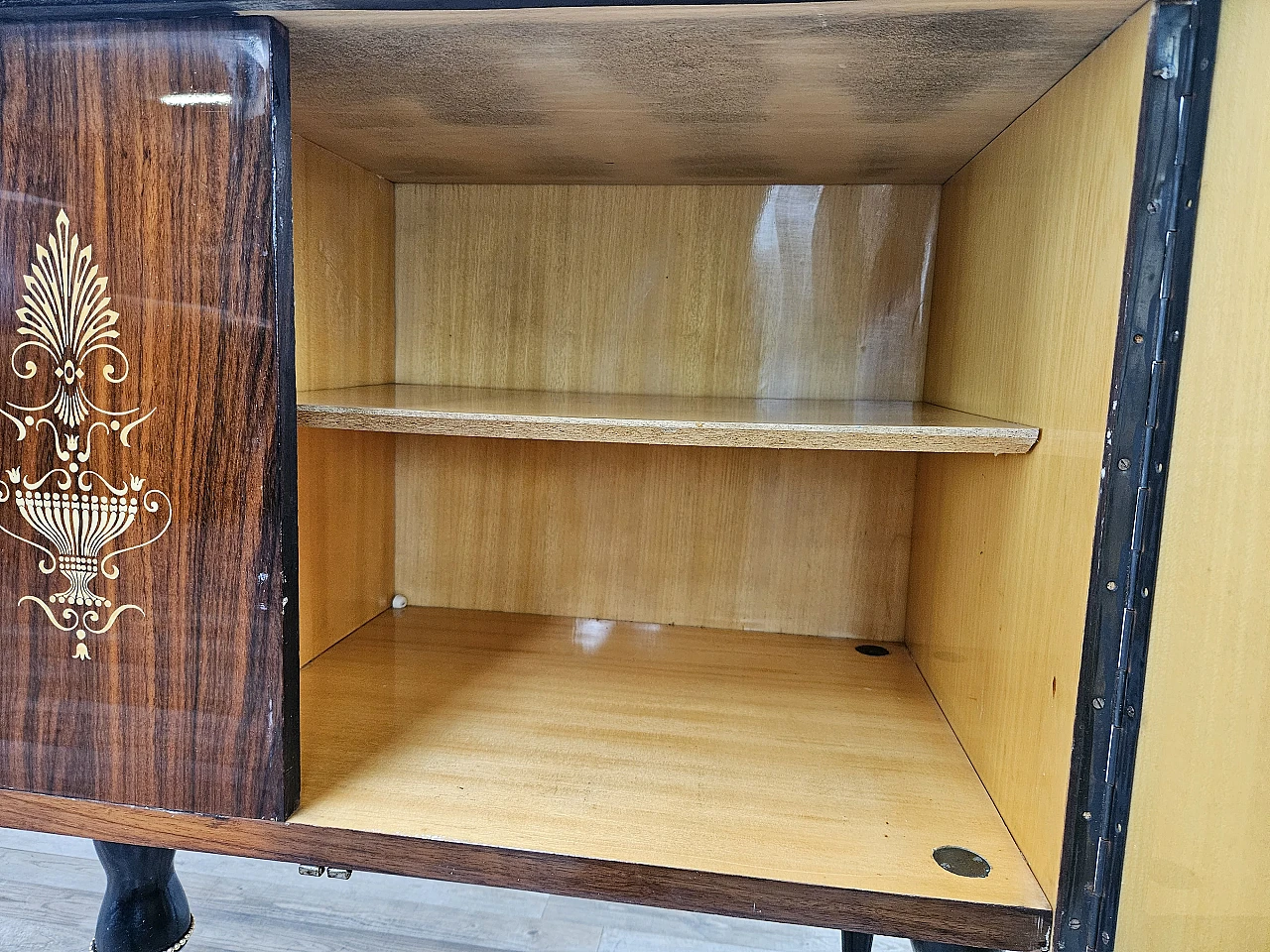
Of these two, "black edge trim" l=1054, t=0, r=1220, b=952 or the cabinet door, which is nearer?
"black edge trim" l=1054, t=0, r=1220, b=952

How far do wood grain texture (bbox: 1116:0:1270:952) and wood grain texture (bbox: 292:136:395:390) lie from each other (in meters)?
0.90

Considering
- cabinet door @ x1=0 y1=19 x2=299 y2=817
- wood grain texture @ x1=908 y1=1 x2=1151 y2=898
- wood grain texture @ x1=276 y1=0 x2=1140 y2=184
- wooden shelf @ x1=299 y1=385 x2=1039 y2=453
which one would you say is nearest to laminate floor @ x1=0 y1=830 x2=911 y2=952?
wood grain texture @ x1=908 y1=1 x2=1151 y2=898

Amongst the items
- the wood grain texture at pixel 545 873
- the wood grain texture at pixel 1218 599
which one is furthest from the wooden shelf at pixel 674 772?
the wood grain texture at pixel 1218 599

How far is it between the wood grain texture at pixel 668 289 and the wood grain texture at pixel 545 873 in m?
0.72

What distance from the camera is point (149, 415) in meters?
0.72

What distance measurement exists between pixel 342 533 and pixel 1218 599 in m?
0.99

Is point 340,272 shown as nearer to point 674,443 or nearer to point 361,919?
point 674,443

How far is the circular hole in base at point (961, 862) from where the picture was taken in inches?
28.0

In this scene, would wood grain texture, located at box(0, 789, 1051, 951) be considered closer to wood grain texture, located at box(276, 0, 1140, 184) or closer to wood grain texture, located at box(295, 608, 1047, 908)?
wood grain texture, located at box(295, 608, 1047, 908)

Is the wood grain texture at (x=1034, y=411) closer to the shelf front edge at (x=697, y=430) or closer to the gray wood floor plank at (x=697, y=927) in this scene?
the shelf front edge at (x=697, y=430)

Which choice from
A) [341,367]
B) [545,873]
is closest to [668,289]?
[341,367]

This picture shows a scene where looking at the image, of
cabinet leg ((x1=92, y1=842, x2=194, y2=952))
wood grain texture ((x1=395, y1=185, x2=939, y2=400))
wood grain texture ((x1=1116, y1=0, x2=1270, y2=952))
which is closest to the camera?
wood grain texture ((x1=1116, y1=0, x2=1270, y2=952))

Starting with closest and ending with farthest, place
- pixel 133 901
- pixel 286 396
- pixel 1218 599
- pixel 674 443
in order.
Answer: pixel 1218 599 → pixel 286 396 → pixel 674 443 → pixel 133 901

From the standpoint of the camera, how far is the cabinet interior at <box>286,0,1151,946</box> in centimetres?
70
